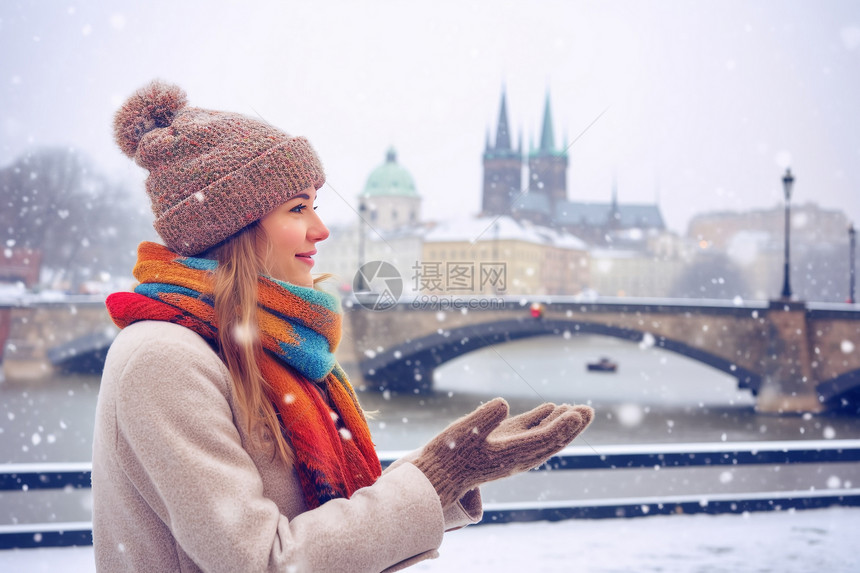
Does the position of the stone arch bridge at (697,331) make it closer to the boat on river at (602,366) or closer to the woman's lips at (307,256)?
the boat on river at (602,366)

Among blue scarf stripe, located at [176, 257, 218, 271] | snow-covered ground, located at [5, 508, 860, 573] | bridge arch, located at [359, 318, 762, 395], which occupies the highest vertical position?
blue scarf stripe, located at [176, 257, 218, 271]

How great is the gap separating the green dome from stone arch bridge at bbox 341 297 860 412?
52847 millimetres

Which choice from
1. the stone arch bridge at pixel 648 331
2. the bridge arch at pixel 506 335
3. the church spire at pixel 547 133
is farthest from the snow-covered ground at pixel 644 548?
the church spire at pixel 547 133

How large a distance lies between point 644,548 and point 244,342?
253 centimetres

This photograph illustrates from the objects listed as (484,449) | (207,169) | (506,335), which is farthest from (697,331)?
(207,169)

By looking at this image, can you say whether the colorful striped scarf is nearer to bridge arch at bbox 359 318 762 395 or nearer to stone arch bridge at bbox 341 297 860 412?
stone arch bridge at bbox 341 297 860 412

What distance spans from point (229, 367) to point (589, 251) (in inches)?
2631

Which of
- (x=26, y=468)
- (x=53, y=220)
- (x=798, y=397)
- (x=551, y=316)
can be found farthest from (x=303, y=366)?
(x=53, y=220)

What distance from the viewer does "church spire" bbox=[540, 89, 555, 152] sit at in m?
71.9

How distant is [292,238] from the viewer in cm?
134

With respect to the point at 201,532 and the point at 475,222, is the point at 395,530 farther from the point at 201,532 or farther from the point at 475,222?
the point at 475,222

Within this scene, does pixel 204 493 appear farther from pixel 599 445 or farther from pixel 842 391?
pixel 842 391

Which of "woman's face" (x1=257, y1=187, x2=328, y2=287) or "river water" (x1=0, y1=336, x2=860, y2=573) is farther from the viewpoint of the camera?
"river water" (x1=0, y1=336, x2=860, y2=573)

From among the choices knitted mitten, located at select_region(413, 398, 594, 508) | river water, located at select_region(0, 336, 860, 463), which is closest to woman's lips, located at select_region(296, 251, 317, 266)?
knitted mitten, located at select_region(413, 398, 594, 508)
